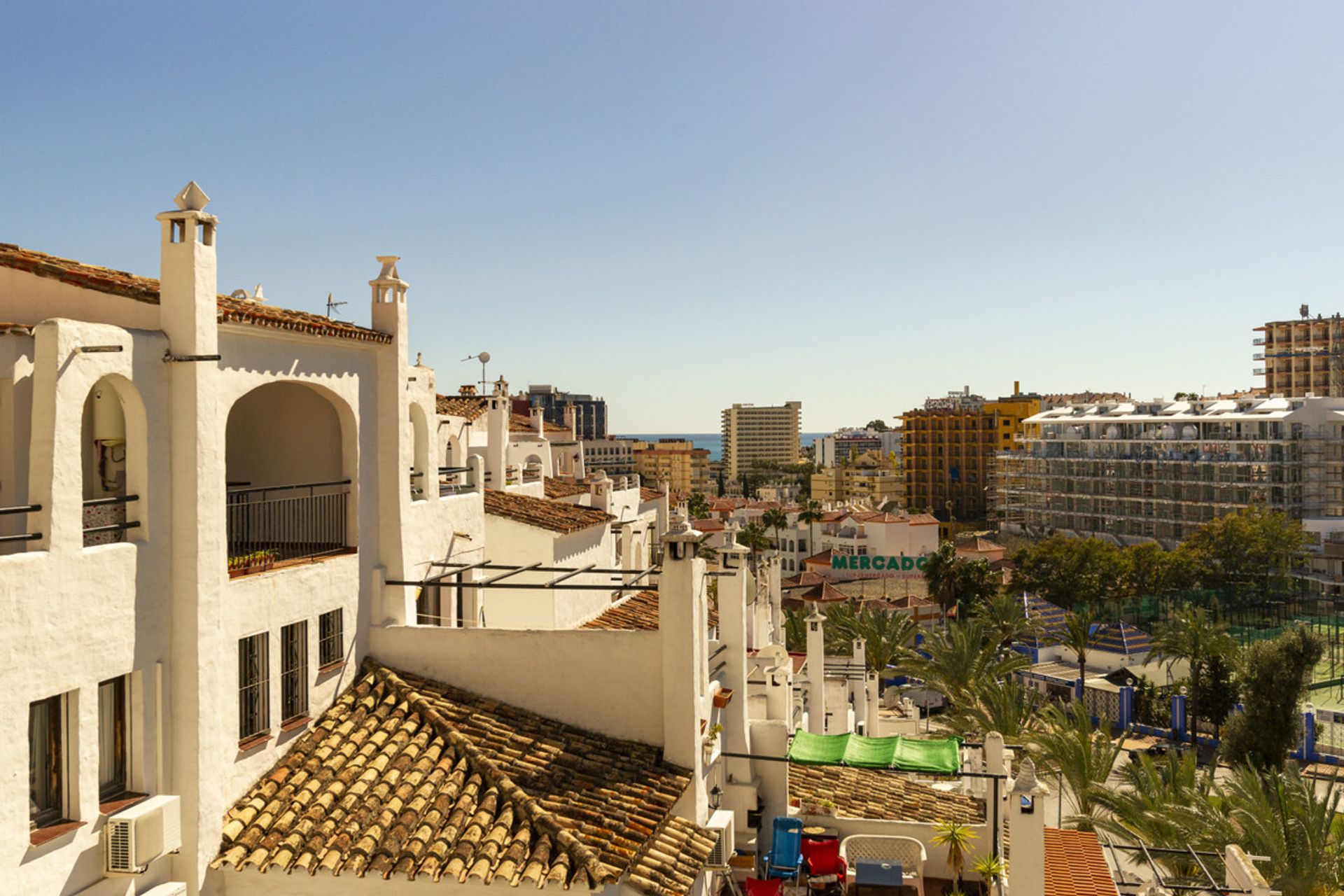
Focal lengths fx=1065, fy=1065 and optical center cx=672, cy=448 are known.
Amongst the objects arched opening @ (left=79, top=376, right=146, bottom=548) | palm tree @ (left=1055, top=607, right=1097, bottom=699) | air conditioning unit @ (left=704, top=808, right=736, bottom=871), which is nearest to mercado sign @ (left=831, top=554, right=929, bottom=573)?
palm tree @ (left=1055, top=607, right=1097, bottom=699)

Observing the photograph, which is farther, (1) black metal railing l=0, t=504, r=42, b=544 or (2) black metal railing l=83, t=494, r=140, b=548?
(2) black metal railing l=83, t=494, r=140, b=548

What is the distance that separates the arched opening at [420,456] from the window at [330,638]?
9.72 ft

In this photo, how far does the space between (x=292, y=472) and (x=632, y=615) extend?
10447 mm

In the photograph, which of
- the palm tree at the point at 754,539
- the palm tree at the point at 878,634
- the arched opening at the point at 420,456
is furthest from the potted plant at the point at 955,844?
the palm tree at the point at 754,539

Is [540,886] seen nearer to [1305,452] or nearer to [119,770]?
[119,770]

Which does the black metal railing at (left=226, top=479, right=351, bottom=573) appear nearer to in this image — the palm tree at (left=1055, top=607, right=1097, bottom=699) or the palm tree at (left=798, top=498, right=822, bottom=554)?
the palm tree at (left=1055, top=607, right=1097, bottom=699)

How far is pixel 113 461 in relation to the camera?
11289mm

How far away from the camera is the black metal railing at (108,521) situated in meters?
10.1

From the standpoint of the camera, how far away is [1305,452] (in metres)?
102

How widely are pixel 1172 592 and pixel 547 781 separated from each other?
78.6 meters

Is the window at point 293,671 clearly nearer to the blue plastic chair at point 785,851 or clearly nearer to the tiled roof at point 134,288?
the tiled roof at point 134,288

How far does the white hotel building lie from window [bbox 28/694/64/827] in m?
Answer: 0.03

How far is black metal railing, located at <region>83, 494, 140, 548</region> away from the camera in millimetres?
10070

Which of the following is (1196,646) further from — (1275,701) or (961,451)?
(961,451)
